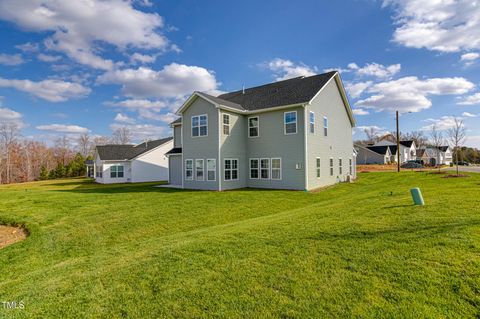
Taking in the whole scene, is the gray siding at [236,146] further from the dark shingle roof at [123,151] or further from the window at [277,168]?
the dark shingle roof at [123,151]

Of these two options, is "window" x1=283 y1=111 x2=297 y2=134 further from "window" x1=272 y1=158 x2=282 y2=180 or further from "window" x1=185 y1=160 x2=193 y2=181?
"window" x1=185 y1=160 x2=193 y2=181

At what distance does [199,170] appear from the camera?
19438mm

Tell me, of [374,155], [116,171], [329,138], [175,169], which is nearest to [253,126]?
[329,138]

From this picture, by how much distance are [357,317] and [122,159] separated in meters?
31.8

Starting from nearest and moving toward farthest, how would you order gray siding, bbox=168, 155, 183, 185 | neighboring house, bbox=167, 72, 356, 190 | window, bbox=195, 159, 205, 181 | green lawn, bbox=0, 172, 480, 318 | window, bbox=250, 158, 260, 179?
green lawn, bbox=0, 172, 480, 318 < neighboring house, bbox=167, 72, 356, 190 < window, bbox=195, 159, 205, 181 < window, bbox=250, 158, 260, 179 < gray siding, bbox=168, 155, 183, 185

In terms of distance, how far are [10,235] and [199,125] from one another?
12632 millimetres

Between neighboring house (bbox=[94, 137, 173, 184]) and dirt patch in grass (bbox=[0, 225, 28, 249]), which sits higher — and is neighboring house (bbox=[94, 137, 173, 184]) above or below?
above

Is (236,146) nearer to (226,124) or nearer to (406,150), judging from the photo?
(226,124)

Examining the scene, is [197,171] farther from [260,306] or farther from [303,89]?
[260,306]

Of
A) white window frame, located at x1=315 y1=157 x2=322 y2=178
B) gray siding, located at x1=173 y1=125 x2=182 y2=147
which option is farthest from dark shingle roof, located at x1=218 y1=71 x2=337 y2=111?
gray siding, located at x1=173 y1=125 x2=182 y2=147

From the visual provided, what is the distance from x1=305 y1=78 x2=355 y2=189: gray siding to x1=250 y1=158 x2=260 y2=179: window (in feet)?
13.0

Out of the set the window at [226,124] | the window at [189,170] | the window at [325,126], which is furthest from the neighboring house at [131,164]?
the window at [325,126]

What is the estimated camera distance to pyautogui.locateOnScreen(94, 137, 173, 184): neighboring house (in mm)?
30297

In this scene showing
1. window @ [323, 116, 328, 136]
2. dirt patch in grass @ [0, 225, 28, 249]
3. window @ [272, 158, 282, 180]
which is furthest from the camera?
window @ [323, 116, 328, 136]
